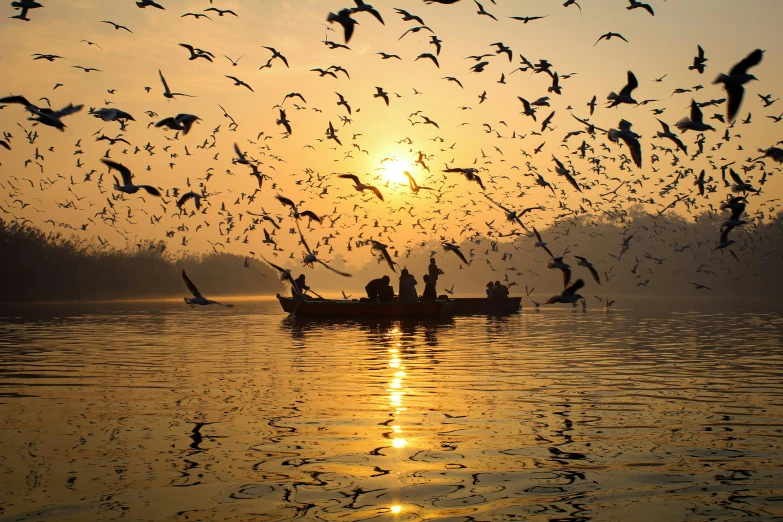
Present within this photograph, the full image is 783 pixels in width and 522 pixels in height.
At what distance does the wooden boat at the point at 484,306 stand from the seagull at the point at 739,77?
35801 mm

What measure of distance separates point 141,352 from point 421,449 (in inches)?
660

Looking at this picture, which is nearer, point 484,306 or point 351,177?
point 351,177

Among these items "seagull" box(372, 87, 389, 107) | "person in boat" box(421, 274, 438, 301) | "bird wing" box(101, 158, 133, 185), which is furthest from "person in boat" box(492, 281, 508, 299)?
"bird wing" box(101, 158, 133, 185)

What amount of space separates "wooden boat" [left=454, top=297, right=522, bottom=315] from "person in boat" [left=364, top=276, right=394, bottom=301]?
9.07 meters

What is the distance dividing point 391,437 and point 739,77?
9.73m

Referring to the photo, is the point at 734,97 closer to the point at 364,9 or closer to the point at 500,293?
the point at 364,9

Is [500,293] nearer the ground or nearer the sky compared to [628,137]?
nearer the ground

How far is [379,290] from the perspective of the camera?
138 feet

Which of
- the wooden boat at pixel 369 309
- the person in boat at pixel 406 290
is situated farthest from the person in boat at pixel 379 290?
the person in boat at pixel 406 290

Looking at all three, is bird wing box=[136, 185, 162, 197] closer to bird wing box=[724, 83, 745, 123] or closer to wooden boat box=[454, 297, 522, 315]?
bird wing box=[724, 83, 745, 123]

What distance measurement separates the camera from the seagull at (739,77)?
1520 cm

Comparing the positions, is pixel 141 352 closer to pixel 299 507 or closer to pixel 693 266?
pixel 299 507

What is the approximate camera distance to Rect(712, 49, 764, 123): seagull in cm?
1520

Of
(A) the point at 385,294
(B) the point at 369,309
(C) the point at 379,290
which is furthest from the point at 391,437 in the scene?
(C) the point at 379,290
